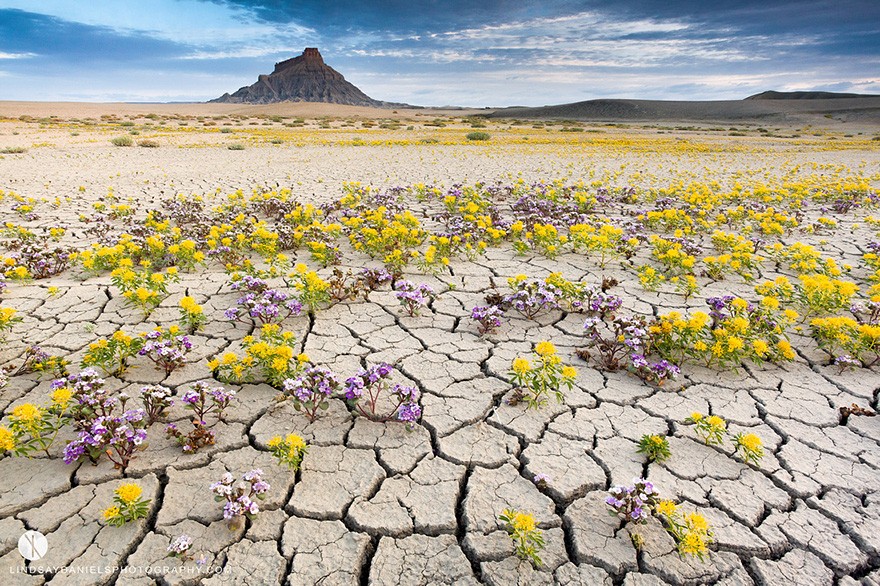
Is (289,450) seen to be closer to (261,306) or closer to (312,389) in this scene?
(312,389)

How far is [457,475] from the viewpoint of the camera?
3.09m

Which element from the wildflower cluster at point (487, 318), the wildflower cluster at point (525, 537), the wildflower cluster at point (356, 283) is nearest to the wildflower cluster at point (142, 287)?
the wildflower cluster at point (356, 283)

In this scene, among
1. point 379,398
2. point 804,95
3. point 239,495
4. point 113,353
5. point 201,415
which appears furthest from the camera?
point 804,95

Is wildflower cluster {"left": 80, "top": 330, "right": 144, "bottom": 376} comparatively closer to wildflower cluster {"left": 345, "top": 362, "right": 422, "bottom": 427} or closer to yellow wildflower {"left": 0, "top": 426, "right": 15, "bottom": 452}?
yellow wildflower {"left": 0, "top": 426, "right": 15, "bottom": 452}

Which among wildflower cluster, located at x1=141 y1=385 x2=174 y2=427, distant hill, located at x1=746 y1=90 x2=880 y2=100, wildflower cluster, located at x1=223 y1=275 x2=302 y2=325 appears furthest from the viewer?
distant hill, located at x1=746 y1=90 x2=880 y2=100

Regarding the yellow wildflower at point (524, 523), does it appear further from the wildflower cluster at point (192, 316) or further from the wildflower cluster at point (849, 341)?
the wildflower cluster at point (849, 341)

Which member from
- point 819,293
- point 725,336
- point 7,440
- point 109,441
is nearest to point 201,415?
point 109,441

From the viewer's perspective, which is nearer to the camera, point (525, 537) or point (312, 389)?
point (525, 537)

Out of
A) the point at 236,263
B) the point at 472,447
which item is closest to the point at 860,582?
the point at 472,447

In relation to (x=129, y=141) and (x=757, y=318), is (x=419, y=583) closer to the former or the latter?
(x=757, y=318)

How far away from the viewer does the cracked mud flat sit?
8.13 feet

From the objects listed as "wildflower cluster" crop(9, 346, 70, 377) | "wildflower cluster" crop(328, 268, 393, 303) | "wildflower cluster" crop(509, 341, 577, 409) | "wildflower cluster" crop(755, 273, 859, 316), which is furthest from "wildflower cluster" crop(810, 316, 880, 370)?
"wildflower cluster" crop(9, 346, 70, 377)

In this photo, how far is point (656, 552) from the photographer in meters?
2.52

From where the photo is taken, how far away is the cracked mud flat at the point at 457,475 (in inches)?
A: 97.5
